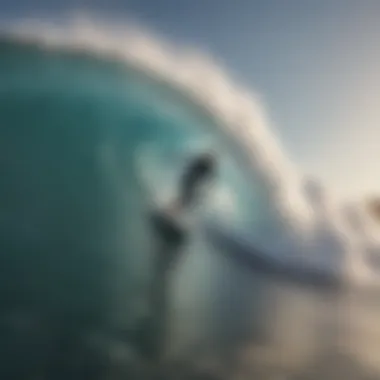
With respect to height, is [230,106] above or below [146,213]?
above

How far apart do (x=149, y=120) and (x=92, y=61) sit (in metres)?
0.15

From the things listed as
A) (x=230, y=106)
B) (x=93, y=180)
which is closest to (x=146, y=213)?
(x=93, y=180)

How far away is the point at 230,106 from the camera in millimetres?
1255

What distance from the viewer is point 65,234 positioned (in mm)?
1196

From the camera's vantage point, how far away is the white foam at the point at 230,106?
1.25 meters

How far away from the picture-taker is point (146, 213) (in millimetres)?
1219

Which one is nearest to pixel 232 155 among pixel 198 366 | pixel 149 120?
pixel 149 120

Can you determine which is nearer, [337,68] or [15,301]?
[15,301]

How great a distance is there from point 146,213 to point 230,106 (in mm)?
246

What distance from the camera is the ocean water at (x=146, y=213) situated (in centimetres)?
118

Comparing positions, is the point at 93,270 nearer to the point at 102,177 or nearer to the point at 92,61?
the point at 102,177

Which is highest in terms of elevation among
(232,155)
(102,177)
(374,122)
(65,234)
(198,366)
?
(374,122)

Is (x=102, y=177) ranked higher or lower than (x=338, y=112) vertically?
lower

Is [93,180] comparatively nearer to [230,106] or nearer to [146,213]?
[146,213]
